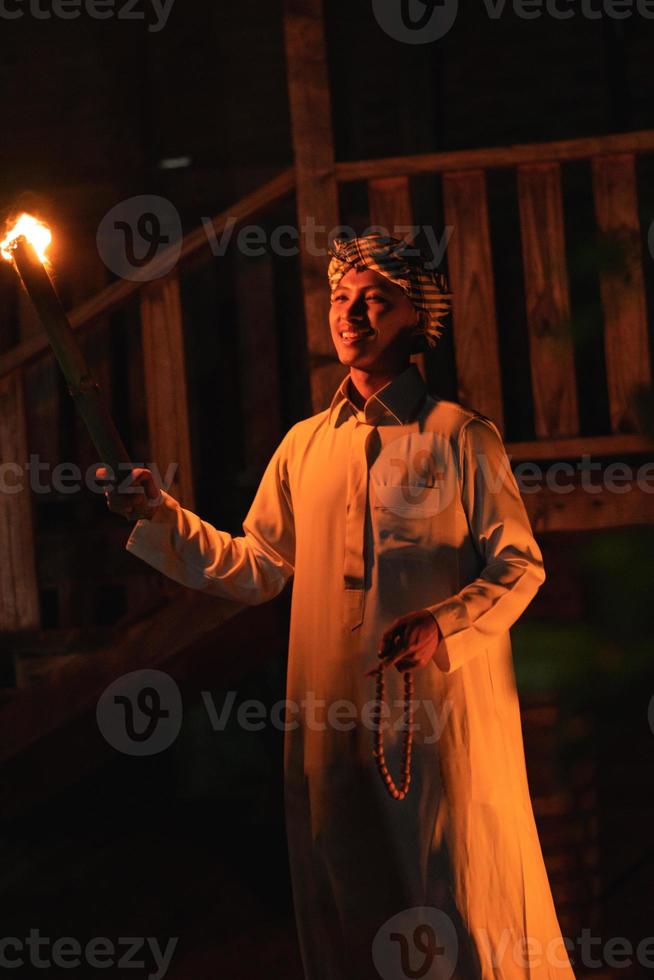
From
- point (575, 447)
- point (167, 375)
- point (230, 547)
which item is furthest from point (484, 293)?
point (230, 547)

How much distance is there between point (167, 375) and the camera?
15.0ft

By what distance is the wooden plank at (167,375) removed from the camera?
4.55 m

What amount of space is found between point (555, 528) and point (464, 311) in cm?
83

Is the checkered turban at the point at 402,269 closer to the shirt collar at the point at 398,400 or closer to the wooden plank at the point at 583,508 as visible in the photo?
the shirt collar at the point at 398,400

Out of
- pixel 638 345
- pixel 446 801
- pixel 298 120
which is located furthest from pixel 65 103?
pixel 446 801

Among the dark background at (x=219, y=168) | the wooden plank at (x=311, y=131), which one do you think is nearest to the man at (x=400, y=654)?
the wooden plank at (x=311, y=131)

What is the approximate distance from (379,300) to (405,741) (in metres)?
1.14

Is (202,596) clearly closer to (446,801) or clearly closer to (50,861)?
(446,801)

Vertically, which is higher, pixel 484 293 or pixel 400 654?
pixel 484 293
